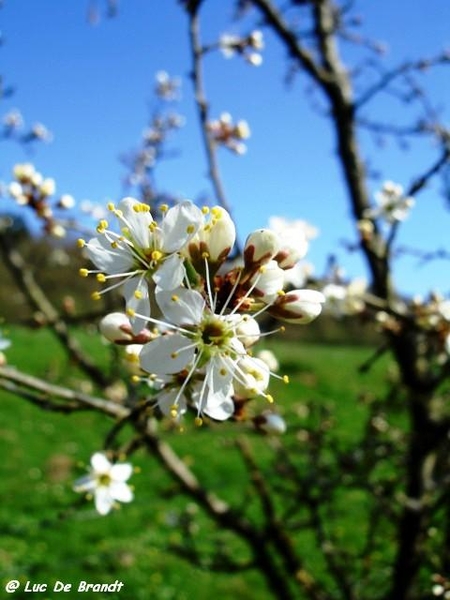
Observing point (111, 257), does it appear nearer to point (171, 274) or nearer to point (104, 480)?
point (171, 274)

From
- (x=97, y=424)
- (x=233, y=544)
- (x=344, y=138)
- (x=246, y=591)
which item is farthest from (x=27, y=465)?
(x=344, y=138)

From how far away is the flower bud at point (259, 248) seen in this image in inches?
40.7

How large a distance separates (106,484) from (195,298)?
1.07 meters

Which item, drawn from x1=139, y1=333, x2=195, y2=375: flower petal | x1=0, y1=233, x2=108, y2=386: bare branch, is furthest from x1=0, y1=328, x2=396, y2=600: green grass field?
x1=139, y1=333, x2=195, y2=375: flower petal

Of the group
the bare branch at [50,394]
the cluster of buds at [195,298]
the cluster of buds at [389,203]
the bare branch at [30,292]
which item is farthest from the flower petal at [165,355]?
the cluster of buds at [389,203]

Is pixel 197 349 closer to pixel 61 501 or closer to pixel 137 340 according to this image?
pixel 137 340

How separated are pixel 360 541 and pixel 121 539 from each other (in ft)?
7.81

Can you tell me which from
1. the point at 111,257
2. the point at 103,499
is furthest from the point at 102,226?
the point at 103,499

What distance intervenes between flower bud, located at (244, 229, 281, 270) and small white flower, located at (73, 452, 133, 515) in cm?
91

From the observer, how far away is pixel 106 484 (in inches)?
72.2

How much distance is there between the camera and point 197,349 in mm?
1074

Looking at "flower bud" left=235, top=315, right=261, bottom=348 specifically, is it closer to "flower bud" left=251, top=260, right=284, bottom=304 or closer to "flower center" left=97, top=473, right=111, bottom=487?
"flower bud" left=251, top=260, right=284, bottom=304

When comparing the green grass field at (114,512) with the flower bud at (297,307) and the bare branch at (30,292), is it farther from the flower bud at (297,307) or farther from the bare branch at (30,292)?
the flower bud at (297,307)

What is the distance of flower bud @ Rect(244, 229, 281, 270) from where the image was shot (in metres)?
1.03
